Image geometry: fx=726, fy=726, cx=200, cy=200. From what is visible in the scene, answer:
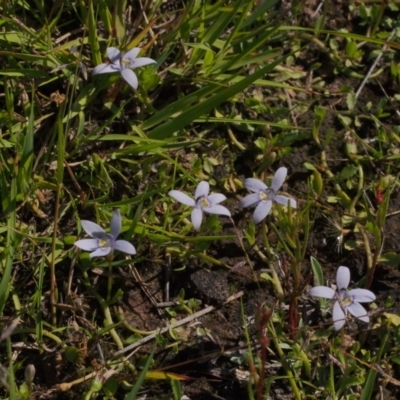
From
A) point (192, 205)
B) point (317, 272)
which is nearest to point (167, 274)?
point (192, 205)

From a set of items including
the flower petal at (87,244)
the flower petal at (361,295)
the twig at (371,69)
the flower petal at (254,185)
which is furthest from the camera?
the twig at (371,69)

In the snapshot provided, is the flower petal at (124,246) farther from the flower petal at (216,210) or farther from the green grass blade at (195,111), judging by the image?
the green grass blade at (195,111)

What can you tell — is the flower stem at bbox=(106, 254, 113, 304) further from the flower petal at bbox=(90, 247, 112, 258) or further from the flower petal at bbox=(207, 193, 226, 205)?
the flower petal at bbox=(207, 193, 226, 205)

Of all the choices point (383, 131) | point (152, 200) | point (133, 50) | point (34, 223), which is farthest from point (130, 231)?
point (383, 131)

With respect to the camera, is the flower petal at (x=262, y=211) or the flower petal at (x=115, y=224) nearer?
the flower petal at (x=115, y=224)

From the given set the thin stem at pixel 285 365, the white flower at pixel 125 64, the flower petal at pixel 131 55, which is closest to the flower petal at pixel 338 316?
the thin stem at pixel 285 365

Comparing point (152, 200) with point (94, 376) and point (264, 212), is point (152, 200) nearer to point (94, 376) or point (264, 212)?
point (264, 212)
